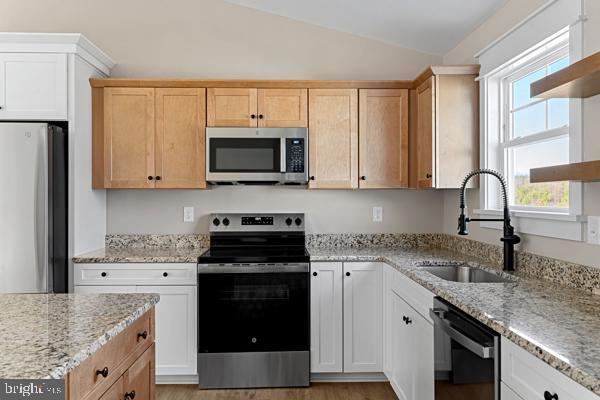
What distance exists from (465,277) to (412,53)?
6.27 ft

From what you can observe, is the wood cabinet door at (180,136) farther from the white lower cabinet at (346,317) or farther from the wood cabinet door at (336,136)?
the white lower cabinet at (346,317)

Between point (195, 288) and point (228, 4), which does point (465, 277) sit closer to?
point (195, 288)

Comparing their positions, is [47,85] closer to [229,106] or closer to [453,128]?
[229,106]

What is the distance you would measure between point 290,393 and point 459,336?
163 cm

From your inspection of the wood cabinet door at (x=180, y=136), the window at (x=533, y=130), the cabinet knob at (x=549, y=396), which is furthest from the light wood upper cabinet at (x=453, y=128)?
the cabinet knob at (x=549, y=396)

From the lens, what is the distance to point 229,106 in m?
3.22

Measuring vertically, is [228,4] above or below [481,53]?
above

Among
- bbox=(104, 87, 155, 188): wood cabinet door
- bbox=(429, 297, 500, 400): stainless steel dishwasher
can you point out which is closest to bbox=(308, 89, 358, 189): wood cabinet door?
bbox=(104, 87, 155, 188): wood cabinet door

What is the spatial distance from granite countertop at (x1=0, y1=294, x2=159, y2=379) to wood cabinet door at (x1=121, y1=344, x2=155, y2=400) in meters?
0.19

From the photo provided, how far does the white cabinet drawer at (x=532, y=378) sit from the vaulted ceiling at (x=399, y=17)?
206 cm

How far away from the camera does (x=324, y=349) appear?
118 inches

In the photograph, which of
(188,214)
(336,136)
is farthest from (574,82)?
(188,214)

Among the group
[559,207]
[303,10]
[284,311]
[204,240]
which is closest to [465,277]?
[559,207]

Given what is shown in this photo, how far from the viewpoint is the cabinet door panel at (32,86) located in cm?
291
